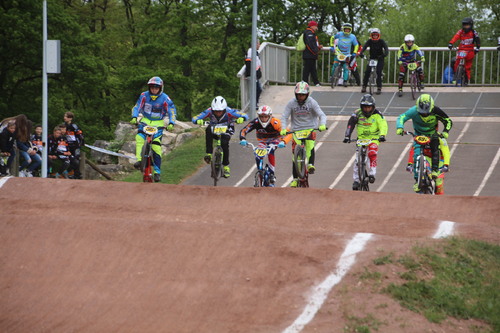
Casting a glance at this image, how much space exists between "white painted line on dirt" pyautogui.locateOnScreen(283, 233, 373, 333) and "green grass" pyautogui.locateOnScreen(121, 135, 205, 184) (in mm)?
12529

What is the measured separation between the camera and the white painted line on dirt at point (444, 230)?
11.7 meters

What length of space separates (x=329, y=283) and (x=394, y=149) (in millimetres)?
15587

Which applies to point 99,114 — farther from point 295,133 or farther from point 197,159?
point 295,133

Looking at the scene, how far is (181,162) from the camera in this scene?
25188mm

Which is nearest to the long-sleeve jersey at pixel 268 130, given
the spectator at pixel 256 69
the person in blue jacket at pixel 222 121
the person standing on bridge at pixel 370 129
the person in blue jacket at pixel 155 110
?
the person in blue jacket at pixel 222 121

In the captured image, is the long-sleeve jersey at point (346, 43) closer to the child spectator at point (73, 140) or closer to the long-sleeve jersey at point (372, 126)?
the child spectator at point (73, 140)

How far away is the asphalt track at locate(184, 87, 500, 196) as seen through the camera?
2217 centimetres

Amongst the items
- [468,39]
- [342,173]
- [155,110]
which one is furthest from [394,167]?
[155,110]

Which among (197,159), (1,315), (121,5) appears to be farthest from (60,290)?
(121,5)

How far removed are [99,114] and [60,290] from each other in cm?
3599

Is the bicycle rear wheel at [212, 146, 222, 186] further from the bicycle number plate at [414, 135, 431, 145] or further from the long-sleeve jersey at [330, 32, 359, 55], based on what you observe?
the long-sleeve jersey at [330, 32, 359, 55]

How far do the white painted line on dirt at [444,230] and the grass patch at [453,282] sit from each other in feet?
2.24

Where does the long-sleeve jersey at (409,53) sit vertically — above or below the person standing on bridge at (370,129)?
above

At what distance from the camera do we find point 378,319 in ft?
29.1
